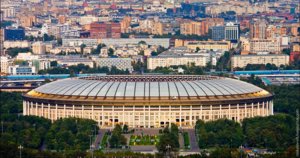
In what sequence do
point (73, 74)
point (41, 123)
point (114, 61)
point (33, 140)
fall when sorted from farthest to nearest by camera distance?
point (114, 61) < point (73, 74) < point (41, 123) < point (33, 140)

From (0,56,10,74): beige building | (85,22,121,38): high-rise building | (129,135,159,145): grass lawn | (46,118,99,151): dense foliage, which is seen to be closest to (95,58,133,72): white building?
(0,56,10,74): beige building

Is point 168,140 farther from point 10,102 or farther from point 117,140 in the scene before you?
point 10,102

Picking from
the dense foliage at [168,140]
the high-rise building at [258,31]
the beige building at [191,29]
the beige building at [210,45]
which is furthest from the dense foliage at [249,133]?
the beige building at [191,29]

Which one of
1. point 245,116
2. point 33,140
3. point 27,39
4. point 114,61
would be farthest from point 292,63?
point 33,140

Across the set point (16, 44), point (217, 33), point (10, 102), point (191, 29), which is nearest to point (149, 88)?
point (10, 102)

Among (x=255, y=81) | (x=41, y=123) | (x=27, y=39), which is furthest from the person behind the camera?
(x=27, y=39)

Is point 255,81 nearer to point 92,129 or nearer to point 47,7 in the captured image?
point 92,129
